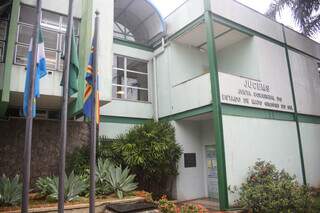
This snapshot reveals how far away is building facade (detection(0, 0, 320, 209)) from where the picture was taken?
975 centimetres

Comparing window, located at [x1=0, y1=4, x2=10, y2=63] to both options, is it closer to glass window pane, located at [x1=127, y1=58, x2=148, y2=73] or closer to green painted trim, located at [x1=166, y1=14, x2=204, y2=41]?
glass window pane, located at [x1=127, y1=58, x2=148, y2=73]

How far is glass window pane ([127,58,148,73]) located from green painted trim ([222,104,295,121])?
5367 mm

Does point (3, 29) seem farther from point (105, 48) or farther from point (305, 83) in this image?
point (305, 83)

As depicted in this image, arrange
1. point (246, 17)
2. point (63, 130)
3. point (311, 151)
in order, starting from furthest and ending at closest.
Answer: point (311, 151), point (246, 17), point (63, 130)

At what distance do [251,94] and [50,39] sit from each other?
27.1ft

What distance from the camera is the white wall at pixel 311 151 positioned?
13.4m

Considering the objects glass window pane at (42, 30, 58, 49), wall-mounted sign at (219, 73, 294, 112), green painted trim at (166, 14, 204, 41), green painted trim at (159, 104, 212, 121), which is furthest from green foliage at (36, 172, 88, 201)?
green painted trim at (166, 14, 204, 41)

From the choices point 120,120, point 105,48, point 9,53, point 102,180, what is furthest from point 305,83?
point 9,53

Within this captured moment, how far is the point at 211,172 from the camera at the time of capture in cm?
1277

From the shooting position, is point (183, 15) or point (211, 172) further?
point (211, 172)

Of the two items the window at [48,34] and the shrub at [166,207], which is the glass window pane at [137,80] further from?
the shrub at [166,207]

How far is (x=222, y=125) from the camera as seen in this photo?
1020cm

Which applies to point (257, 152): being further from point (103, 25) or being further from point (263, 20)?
point (103, 25)

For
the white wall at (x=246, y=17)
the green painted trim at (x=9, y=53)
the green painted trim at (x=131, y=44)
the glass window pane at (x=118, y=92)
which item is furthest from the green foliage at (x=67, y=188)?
the white wall at (x=246, y=17)
